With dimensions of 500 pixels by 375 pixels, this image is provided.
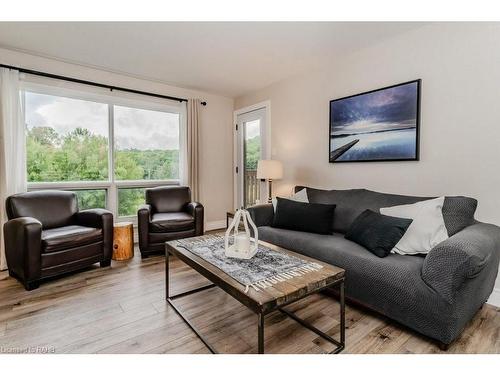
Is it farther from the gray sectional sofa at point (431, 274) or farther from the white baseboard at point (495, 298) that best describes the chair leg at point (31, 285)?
the white baseboard at point (495, 298)

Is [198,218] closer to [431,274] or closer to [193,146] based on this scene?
[193,146]

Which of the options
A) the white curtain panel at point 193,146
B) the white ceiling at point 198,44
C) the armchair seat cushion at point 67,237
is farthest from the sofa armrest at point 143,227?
the white ceiling at point 198,44

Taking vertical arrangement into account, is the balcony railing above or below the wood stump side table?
above

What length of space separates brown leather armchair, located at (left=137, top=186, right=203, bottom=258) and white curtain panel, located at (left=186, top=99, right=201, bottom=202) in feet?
1.09

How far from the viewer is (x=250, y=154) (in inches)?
179

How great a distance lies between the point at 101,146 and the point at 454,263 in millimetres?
3974

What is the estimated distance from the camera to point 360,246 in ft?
6.89

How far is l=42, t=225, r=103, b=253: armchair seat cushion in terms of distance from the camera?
7.80 ft

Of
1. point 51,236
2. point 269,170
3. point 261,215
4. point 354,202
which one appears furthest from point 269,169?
point 51,236

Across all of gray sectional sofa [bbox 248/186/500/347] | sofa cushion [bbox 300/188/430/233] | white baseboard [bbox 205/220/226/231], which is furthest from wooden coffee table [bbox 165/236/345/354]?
white baseboard [bbox 205/220/226/231]

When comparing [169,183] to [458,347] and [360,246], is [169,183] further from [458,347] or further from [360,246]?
[458,347]

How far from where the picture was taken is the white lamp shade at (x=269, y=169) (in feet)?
11.7

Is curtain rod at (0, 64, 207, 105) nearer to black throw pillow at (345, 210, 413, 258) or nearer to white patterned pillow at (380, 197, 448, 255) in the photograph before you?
black throw pillow at (345, 210, 413, 258)
